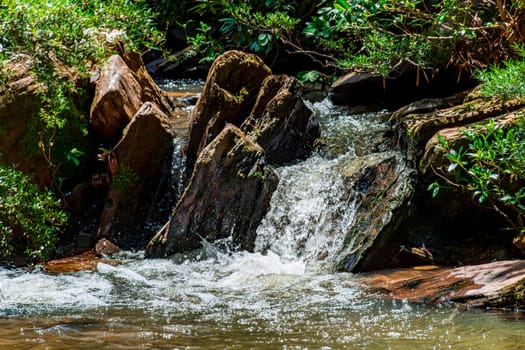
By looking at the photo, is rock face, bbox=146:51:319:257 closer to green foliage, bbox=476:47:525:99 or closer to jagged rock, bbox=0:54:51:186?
jagged rock, bbox=0:54:51:186

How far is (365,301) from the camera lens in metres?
5.55

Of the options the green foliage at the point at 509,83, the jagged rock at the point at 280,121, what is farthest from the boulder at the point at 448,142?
the jagged rock at the point at 280,121

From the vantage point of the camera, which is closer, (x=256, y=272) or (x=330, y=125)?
(x=256, y=272)

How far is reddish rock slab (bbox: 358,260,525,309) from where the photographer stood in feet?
16.9

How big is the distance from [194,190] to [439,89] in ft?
15.7

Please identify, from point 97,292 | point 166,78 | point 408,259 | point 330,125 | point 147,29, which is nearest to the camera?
point 97,292

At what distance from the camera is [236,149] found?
7969 mm

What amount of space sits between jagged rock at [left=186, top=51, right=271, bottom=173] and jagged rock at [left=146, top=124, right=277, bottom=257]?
35.1 inches

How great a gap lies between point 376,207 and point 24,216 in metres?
3.76

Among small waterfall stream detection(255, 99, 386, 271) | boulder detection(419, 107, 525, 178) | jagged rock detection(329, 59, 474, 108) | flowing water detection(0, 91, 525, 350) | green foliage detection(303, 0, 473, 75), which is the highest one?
green foliage detection(303, 0, 473, 75)

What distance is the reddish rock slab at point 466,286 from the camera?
5141mm

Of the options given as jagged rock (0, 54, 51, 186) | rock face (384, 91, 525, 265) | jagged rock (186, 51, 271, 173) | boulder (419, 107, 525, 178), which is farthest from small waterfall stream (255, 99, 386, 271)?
jagged rock (0, 54, 51, 186)

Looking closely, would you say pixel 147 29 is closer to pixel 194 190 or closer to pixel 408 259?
pixel 194 190

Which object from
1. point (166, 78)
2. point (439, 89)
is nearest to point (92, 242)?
point (439, 89)
